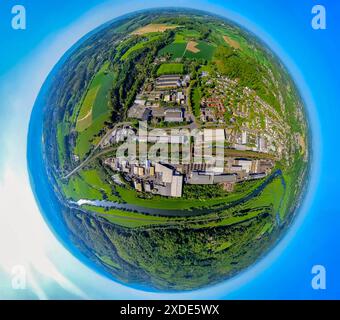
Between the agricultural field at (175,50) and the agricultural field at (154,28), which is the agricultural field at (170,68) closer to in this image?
the agricultural field at (175,50)

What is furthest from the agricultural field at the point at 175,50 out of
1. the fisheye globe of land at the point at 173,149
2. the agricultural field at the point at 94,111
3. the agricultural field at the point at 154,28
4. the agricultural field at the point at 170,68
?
the agricultural field at the point at 94,111

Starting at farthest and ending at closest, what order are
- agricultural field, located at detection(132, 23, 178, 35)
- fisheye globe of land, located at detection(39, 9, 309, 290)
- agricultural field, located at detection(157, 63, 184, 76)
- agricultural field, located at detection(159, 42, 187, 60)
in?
1. agricultural field, located at detection(132, 23, 178, 35)
2. agricultural field, located at detection(159, 42, 187, 60)
3. agricultural field, located at detection(157, 63, 184, 76)
4. fisheye globe of land, located at detection(39, 9, 309, 290)

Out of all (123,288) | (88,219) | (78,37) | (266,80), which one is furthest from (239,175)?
(78,37)

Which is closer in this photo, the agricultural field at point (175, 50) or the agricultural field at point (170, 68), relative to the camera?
the agricultural field at point (170, 68)

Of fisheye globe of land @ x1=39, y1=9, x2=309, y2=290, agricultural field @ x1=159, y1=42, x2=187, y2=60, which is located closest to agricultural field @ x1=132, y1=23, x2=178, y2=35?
fisheye globe of land @ x1=39, y1=9, x2=309, y2=290

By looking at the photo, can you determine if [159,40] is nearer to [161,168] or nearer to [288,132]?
[161,168]

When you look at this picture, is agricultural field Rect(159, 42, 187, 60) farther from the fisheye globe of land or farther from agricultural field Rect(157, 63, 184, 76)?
agricultural field Rect(157, 63, 184, 76)

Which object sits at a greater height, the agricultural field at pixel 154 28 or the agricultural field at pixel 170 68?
the agricultural field at pixel 154 28

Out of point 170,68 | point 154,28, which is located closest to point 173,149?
point 170,68
